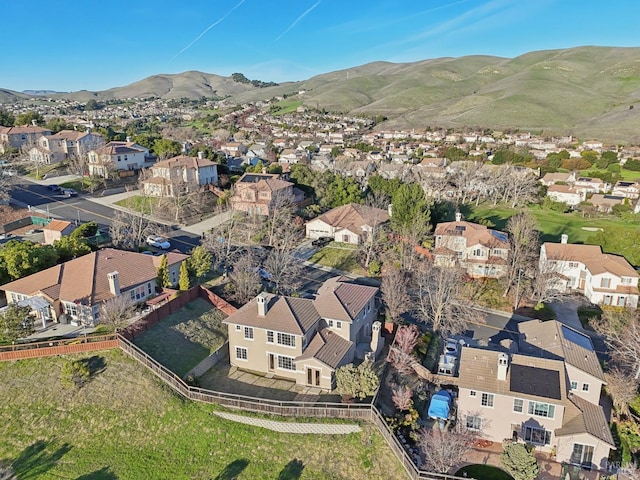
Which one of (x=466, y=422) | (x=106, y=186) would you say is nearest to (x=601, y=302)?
(x=466, y=422)

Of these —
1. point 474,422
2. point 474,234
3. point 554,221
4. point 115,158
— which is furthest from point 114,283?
point 554,221

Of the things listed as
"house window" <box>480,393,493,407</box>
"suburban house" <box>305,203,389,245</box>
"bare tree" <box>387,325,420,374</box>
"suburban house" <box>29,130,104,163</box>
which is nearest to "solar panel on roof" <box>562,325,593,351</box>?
"house window" <box>480,393,493,407</box>

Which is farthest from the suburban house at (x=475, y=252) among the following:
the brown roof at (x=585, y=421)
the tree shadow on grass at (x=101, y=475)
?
the tree shadow on grass at (x=101, y=475)

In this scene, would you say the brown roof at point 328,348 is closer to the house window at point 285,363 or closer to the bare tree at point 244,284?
the house window at point 285,363

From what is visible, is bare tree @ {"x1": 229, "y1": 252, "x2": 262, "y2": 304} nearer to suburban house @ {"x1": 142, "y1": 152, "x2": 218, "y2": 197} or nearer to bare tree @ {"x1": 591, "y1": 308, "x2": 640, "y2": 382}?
bare tree @ {"x1": 591, "y1": 308, "x2": 640, "y2": 382}

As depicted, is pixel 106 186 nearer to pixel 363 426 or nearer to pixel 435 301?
pixel 435 301

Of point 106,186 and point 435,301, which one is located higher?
point 106,186

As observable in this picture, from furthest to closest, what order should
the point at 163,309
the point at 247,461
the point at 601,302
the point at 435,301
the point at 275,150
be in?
the point at 275,150 < the point at 601,302 < the point at 435,301 < the point at 163,309 < the point at 247,461
